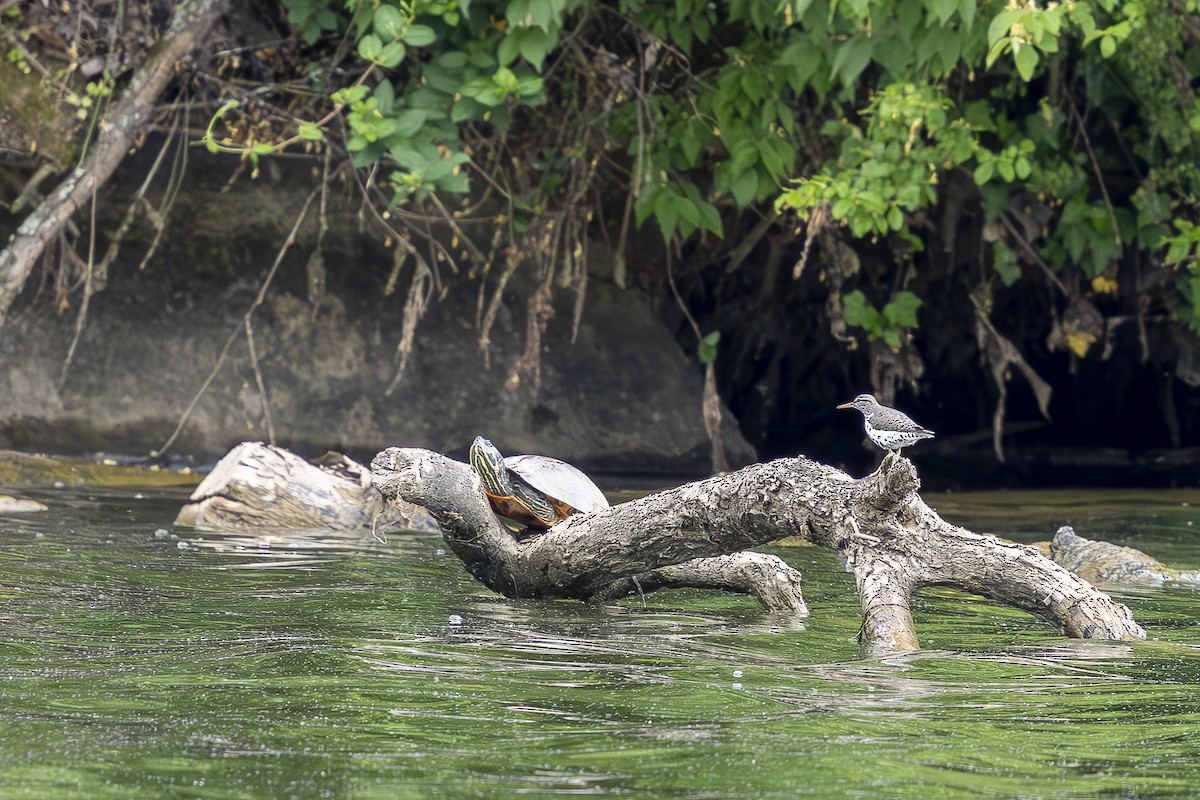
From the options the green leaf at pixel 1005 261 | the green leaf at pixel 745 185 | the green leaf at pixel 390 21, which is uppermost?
the green leaf at pixel 390 21

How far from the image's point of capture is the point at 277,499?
6.76 m

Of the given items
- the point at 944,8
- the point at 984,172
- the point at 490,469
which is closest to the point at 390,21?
the point at 944,8

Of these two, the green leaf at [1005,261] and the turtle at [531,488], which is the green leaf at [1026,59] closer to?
the turtle at [531,488]

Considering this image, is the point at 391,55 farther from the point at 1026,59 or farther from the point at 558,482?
the point at 1026,59

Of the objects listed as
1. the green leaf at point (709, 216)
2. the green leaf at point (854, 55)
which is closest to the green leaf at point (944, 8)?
the green leaf at point (854, 55)

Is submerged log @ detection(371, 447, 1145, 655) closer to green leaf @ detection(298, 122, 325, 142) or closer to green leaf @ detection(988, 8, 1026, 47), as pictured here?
green leaf @ detection(988, 8, 1026, 47)

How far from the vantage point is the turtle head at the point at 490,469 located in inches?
205

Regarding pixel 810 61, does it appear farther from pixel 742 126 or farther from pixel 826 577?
pixel 826 577

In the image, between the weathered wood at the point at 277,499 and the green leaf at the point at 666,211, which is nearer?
the weathered wood at the point at 277,499

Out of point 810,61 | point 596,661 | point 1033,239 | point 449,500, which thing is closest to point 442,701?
point 596,661

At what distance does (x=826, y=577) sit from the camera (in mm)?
5793

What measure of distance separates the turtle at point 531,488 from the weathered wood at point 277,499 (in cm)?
110

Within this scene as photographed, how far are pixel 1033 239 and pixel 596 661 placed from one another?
5.79m

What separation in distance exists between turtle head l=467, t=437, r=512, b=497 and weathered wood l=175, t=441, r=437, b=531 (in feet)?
3.82
